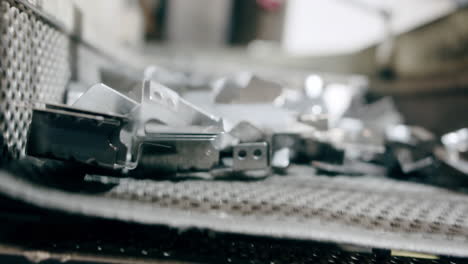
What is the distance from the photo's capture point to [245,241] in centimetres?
39

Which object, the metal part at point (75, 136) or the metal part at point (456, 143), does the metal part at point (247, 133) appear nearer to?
the metal part at point (75, 136)

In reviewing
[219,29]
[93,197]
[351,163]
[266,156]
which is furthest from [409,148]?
[219,29]

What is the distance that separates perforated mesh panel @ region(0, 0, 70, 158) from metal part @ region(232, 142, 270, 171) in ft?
1.12

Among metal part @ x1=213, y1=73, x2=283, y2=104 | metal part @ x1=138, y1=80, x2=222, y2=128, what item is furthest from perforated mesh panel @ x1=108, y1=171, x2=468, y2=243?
metal part @ x1=213, y1=73, x2=283, y2=104

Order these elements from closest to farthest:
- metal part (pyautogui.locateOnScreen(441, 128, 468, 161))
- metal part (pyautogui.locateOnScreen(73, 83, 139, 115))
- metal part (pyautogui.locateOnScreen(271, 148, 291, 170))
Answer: metal part (pyautogui.locateOnScreen(73, 83, 139, 115)) → metal part (pyautogui.locateOnScreen(271, 148, 291, 170)) → metal part (pyautogui.locateOnScreen(441, 128, 468, 161))

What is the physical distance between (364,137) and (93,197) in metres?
0.86

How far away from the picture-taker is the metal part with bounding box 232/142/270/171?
0.57 meters

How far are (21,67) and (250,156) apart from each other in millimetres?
387

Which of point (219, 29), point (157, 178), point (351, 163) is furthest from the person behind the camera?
point (219, 29)

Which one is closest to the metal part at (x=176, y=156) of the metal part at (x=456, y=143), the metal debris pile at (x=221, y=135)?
the metal debris pile at (x=221, y=135)

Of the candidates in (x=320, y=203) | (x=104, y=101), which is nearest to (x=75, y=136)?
(x=104, y=101)

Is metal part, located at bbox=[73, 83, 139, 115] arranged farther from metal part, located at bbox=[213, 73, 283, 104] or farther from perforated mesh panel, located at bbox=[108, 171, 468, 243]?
metal part, located at bbox=[213, 73, 283, 104]

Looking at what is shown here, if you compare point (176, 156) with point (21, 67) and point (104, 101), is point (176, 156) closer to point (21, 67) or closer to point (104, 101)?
point (104, 101)

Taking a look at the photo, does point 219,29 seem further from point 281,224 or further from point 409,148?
point 281,224
